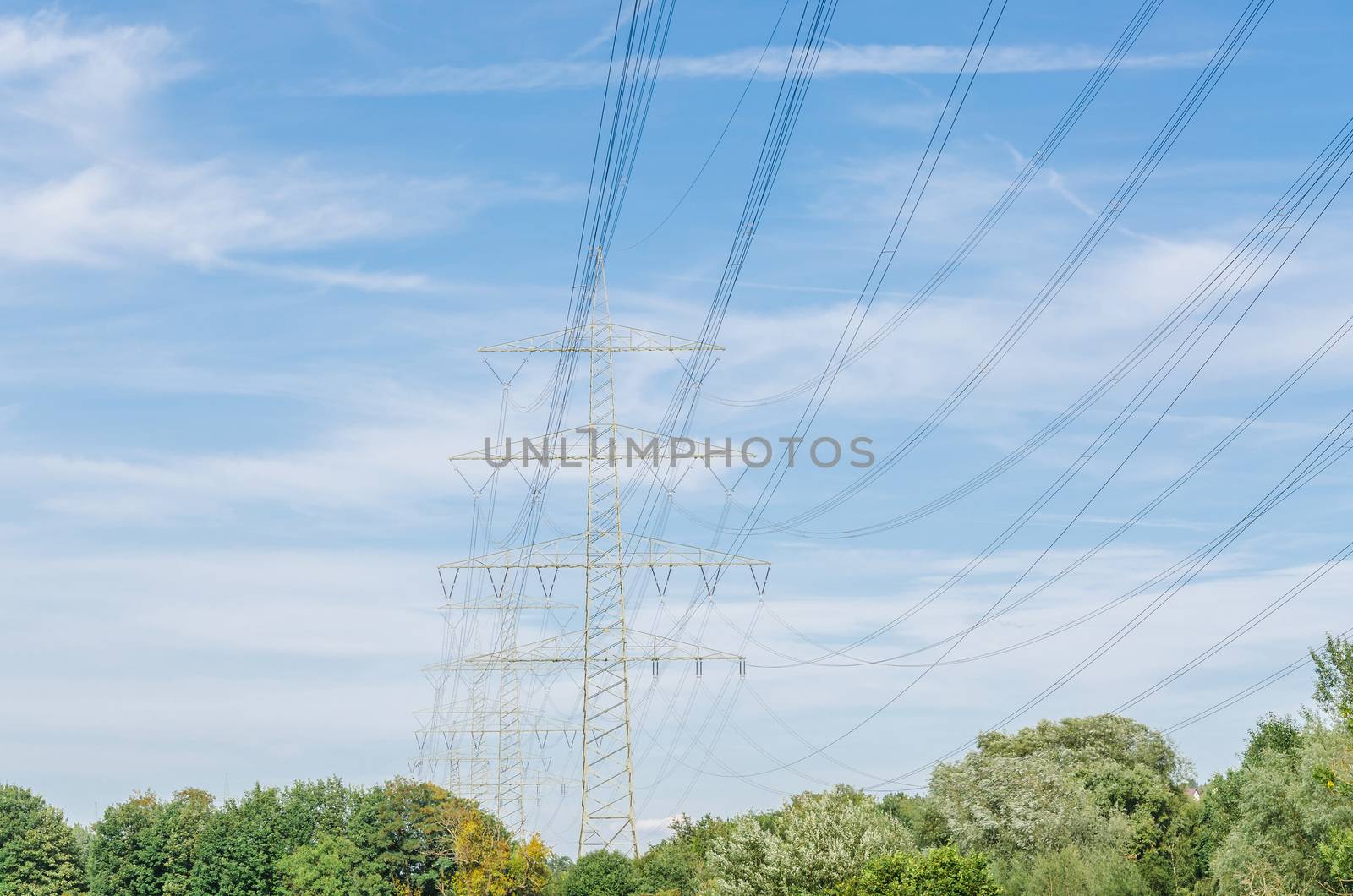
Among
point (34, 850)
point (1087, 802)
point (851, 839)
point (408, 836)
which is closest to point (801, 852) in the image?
point (851, 839)

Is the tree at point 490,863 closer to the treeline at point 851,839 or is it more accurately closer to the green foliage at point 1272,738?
the treeline at point 851,839

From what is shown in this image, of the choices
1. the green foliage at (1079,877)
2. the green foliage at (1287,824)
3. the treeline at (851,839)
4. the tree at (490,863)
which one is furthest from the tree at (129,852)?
the green foliage at (1287,824)

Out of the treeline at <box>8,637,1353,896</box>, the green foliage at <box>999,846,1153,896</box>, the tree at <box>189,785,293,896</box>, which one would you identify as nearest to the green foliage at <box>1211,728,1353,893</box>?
the treeline at <box>8,637,1353,896</box>

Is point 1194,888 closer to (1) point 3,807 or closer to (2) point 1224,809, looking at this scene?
(2) point 1224,809

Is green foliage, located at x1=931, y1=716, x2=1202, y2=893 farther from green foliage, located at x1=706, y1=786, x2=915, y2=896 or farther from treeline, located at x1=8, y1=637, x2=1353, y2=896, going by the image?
green foliage, located at x1=706, y1=786, x2=915, y2=896

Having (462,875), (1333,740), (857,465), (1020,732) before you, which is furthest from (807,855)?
(1020,732)

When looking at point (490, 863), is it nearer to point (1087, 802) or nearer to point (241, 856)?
point (241, 856)
